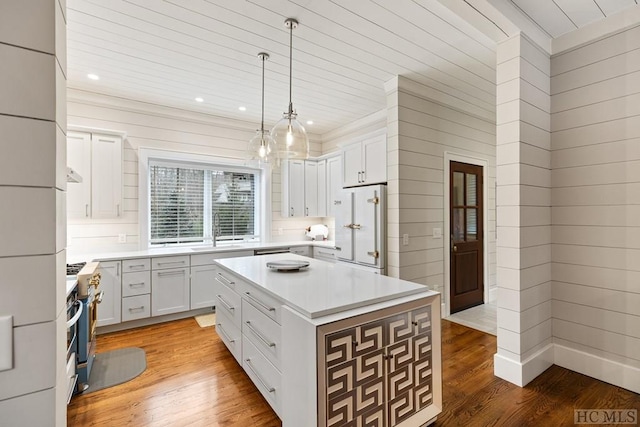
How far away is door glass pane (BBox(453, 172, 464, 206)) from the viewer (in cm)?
398

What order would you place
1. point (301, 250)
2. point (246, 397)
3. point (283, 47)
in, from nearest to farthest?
point (246, 397), point (283, 47), point (301, 250)

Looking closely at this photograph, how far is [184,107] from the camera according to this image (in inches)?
161

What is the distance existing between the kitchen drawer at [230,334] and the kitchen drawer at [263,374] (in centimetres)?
11

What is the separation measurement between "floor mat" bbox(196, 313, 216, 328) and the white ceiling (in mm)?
2773

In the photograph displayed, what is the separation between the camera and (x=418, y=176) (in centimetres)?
349

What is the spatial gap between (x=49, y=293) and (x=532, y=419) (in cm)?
259

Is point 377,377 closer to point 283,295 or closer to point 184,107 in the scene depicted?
point 283,295

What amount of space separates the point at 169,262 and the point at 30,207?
3352 mm

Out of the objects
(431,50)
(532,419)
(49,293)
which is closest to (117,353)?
(49,293)

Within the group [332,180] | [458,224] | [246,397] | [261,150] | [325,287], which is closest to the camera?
[325,287]

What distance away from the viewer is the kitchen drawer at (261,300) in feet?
5.83

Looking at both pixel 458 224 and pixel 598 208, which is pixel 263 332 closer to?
pixel 598 208
